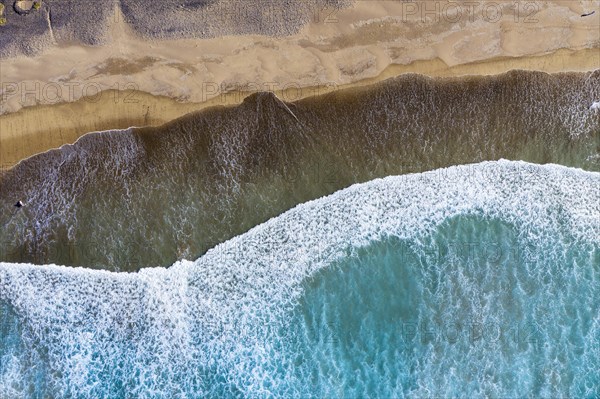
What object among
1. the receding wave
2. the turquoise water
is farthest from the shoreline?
the turquoise water

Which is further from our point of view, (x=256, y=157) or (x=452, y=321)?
(x=256, y=157)

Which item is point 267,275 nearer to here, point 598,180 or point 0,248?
point 0,248

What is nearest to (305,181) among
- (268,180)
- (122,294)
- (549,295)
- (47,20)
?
(268,180)

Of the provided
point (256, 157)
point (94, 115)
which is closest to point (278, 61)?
point (256, 157)

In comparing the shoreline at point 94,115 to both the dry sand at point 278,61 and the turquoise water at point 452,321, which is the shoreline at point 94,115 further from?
the turquoise water at point 452,321

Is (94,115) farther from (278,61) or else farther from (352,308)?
(352,308)
